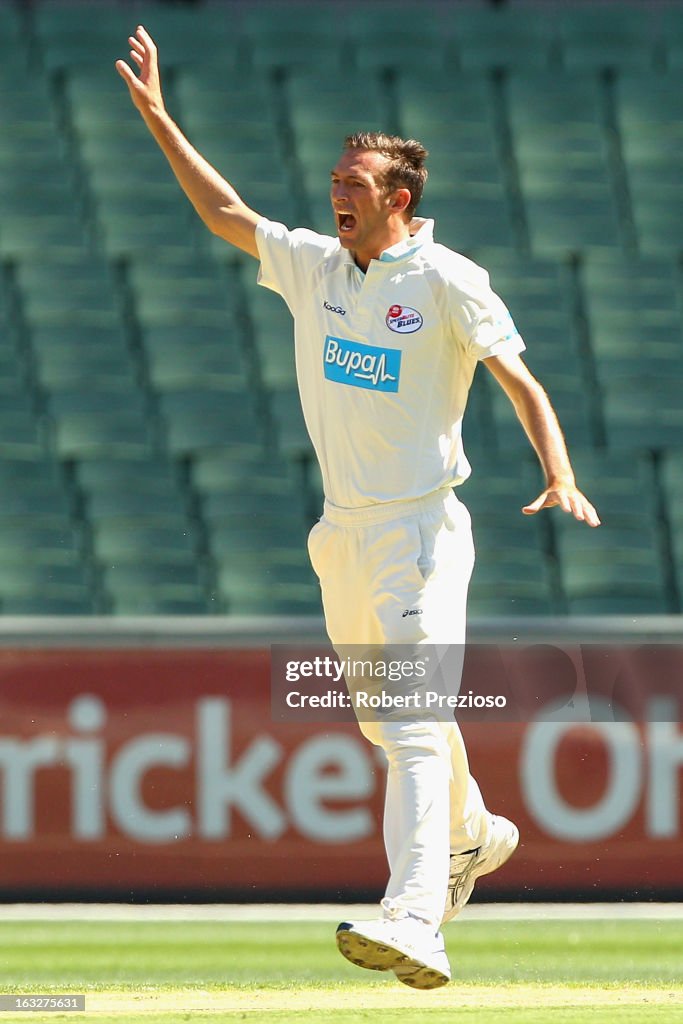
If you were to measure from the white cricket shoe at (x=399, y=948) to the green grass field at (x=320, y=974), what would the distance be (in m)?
0.32

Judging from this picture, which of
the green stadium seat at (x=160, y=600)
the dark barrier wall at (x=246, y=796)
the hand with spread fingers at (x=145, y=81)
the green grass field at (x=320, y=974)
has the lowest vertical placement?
the green grass field at (x=320, y=974)

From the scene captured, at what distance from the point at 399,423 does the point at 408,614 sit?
1.46ft

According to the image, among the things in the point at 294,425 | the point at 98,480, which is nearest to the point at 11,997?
the point at 98,480

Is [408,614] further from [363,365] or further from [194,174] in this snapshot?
[194,174]

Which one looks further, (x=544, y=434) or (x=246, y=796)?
(x=246, y=796)

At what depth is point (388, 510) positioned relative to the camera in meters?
3.99

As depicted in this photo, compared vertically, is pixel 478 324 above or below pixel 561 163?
below

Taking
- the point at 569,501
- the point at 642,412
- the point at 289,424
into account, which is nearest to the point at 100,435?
the point at 289,424

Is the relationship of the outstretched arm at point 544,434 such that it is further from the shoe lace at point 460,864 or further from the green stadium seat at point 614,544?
the green stadium seat at point 614,544

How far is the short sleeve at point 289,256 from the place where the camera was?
164 inches

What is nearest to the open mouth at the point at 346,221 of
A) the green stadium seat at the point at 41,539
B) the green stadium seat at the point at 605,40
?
the green stadium seat at the point at 41,539

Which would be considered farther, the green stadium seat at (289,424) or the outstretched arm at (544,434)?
the green stadium seat at (289,424)

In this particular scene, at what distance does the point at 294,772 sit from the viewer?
6.32 meters

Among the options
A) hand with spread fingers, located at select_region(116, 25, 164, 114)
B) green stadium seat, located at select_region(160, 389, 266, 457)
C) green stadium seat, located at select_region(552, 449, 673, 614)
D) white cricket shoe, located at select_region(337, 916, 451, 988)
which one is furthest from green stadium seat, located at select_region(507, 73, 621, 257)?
white cricket shoe, located at select_region(337, 916, 451, 988)
